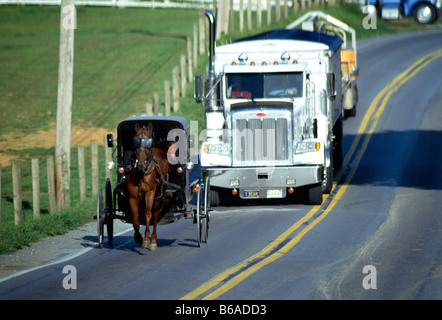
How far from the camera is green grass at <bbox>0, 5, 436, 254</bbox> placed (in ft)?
77.8

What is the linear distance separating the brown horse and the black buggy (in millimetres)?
252

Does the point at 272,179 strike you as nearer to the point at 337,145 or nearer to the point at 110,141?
the point at 110,141

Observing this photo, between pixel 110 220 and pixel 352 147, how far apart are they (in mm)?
14977

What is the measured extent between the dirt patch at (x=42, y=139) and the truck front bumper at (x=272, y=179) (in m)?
9.86

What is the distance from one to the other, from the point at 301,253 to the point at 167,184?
101 inches

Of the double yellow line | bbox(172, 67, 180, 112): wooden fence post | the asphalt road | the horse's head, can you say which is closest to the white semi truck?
the asphalt road

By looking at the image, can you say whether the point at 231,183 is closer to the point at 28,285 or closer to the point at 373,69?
the point at 28,285

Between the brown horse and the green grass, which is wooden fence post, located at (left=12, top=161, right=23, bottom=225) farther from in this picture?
the brown horse

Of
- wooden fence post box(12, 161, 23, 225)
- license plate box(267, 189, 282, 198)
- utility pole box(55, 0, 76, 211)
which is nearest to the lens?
wooden fence post box(12, 161, 23, 225)

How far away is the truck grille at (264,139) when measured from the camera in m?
21.2

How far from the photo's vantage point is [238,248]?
54.0 ft

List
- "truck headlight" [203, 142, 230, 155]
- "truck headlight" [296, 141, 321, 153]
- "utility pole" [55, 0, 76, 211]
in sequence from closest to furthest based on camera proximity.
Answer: "truck headlight" [296, 141, 321, 153] < "utility pole" [55, 0, 76, 211] < "truck headlight" [203, 142, 230, 155]

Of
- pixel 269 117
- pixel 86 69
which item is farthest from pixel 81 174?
pixel 86 69
